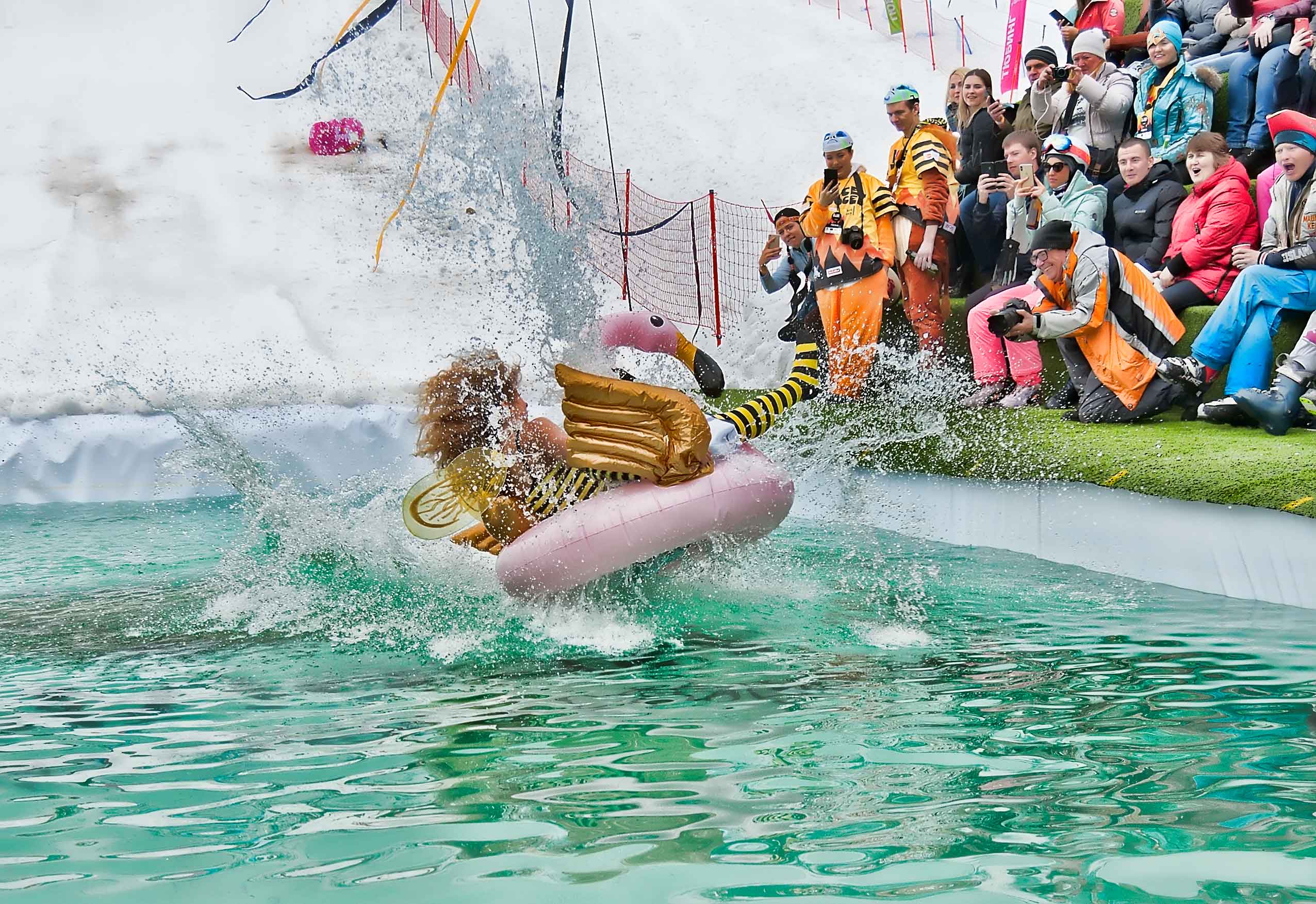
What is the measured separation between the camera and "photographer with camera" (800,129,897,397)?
696 cm

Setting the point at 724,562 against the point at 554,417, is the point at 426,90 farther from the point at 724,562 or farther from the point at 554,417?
the point at 724,562

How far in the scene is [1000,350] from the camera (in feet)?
21.9

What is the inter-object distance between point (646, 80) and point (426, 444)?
19.4 m

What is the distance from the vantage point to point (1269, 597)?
13.4 feet

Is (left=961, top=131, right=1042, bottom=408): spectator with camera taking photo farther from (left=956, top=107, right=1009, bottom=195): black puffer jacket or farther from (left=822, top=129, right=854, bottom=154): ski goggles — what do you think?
(left=822, top=129, right=854, bottom=154): ski goggles

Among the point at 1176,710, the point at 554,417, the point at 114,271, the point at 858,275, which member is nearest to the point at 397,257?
the point at 114,271

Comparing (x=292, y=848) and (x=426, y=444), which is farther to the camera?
(x=426, y=444)

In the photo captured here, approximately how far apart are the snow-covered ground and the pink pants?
2247 mm

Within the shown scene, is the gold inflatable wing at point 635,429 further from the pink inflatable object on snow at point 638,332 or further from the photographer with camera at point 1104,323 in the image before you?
the photographer with camera at point 1104,323

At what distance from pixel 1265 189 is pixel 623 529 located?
159 inches

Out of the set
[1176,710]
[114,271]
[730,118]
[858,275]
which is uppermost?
[730,118]

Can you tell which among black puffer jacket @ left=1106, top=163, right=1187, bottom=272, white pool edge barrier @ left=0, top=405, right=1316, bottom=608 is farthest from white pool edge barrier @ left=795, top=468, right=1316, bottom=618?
black puffer jacket @ left=1106, top=163, right=1187, bottom=272

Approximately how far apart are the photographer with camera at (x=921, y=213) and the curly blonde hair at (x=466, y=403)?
361 centimetres

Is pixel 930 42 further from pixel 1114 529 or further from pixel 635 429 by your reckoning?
pixel 635 429
